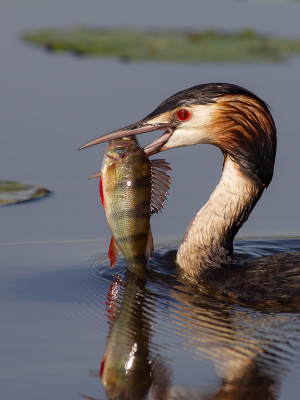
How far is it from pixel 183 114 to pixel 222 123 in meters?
0.32

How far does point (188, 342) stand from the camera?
4.59 m

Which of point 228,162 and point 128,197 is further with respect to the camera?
point 228,162

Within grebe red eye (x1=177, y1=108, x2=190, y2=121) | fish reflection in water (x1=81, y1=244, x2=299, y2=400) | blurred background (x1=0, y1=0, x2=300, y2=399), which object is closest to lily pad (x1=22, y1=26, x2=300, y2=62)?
blurred background (x1=0, y1=0, x2=300, y2=399)

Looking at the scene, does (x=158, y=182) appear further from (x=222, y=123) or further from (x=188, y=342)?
(x=188, y=342)

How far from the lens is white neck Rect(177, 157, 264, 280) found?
576 centimetres

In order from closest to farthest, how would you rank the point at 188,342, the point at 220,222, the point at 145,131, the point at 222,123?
the point at 188,342 < the point at 145,131 < the point at 222,123 < the point at 220,222

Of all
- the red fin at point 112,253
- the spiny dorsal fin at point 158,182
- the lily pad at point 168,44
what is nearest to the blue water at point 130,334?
the red fin at point 112,253

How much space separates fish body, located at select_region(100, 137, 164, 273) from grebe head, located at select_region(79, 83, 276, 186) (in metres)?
0.56

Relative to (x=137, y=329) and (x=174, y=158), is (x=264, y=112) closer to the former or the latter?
(x=137, y=329)

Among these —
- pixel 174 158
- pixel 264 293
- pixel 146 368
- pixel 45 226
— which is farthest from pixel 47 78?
pixel 146 368

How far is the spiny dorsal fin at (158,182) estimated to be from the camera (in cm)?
529

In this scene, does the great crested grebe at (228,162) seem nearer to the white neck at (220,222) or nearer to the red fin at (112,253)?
the white neck at (220,222)

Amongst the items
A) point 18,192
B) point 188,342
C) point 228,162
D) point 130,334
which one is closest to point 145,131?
point 228,162

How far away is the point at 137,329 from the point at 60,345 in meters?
0.55
